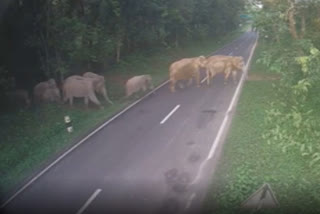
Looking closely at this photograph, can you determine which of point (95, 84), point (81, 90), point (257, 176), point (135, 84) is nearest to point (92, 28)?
point (135, 84)

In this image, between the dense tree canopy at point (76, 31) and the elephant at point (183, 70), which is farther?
the elephant at point (183, 70)

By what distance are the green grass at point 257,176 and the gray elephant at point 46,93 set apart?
9.36 meters

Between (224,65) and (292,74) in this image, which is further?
(224,65)

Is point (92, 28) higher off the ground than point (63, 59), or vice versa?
point (92, 28)

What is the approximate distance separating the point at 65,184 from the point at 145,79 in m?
10.9

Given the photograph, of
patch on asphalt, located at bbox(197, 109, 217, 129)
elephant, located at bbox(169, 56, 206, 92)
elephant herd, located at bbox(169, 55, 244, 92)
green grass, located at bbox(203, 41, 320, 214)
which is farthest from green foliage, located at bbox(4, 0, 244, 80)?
green grass, located at bbox(203, 41, 320, 214)

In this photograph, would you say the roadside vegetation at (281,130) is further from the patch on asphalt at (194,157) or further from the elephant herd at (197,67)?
the elephant herd at (197,67)

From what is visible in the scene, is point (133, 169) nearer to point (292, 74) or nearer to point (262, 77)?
point (292, 74)

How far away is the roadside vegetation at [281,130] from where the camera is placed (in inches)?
329

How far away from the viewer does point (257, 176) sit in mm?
9094

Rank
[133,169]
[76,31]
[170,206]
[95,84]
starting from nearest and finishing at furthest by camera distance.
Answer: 1. [170,206]
2. [133,169]
3. [95,84]
4. [76,31]

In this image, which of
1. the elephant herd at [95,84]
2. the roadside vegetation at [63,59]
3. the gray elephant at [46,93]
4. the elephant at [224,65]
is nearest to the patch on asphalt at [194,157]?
the roadside vegetation at [63,59]

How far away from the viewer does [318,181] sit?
28.2 feet

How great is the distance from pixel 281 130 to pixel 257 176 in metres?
3.25
